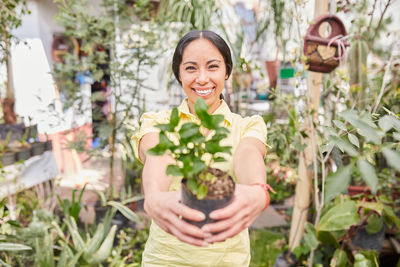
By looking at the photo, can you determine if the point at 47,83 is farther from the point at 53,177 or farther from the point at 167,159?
the point at 167,159

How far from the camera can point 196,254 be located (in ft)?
2.85

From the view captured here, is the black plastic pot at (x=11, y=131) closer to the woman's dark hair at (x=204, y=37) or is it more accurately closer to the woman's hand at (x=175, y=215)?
the woman's dark hair at (x=204, y=37)

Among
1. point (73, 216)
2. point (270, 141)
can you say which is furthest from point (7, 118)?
point (270, 141)

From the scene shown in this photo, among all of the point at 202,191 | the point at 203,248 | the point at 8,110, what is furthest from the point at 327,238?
the point at 8,110

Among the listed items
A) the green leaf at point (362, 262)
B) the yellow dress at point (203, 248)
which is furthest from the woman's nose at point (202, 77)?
the green leaf at point (362, 262)

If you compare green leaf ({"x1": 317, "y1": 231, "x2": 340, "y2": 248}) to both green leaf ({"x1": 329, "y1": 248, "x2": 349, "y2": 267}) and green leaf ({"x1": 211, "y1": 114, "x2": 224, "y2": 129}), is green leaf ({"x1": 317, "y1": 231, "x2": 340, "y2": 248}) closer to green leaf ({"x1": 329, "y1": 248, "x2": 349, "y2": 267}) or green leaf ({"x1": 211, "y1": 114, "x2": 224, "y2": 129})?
green leaf ({"x1": 329, "y1": 248, "x2": 349, "y2": 267})

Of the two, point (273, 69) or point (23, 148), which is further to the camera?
point (273, 69)

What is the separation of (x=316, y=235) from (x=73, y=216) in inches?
54.2

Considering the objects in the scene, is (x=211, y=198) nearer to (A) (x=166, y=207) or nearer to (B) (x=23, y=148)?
(A) (x=166, y=207)

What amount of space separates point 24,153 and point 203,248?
2041 mm

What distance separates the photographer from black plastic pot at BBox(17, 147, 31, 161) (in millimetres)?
2377

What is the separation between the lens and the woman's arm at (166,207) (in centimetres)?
62

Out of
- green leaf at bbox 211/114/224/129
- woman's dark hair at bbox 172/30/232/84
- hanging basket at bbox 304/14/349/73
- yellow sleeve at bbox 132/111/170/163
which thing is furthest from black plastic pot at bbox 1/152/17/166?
green leaf at bbox 211/114/224/129

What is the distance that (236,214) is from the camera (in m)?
0.64
